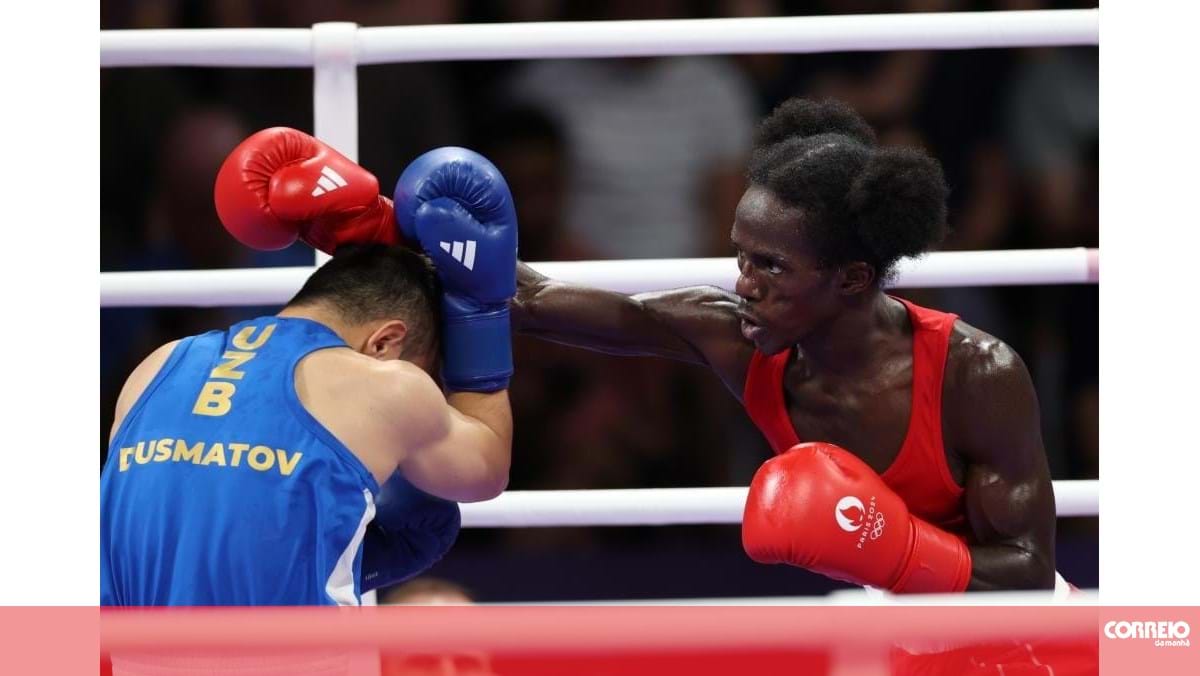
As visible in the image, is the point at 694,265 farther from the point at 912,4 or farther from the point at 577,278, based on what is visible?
the point at 912,4

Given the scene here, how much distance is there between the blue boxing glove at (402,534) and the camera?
2.03 meters

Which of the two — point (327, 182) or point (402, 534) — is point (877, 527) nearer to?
point (402, 534)

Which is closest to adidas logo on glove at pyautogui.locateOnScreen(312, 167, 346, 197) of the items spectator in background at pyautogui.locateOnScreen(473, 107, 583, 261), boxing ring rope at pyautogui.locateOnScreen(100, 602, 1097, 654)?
boxing ring rope at pyautogui.locateOnScreen(100, 602, 1097, 654)

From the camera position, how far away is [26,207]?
86.0 inches

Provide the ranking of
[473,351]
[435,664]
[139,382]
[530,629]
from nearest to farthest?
1. [530,629]
2. [435,664]
3. [139,382]
4. [473,351]

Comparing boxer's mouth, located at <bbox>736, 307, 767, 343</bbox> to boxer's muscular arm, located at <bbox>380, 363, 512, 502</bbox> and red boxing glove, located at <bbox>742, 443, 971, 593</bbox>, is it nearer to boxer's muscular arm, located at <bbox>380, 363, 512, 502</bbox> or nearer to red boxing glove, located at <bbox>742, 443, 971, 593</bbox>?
red boxing glove, located at <bbox>742, 443, 971, 593</bbox>

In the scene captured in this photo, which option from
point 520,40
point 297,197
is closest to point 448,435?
point 297,197

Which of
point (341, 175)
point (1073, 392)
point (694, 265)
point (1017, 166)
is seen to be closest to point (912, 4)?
point (1017, 166)

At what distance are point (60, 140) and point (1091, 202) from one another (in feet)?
8.32

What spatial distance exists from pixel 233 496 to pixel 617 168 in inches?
76.2

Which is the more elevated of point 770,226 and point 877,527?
point 770,226

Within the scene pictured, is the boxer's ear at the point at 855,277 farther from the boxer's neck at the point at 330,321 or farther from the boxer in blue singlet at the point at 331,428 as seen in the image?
the boxer's neck at the point at 330,321

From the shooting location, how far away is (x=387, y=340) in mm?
1928

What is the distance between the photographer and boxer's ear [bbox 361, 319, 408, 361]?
1.91 m
